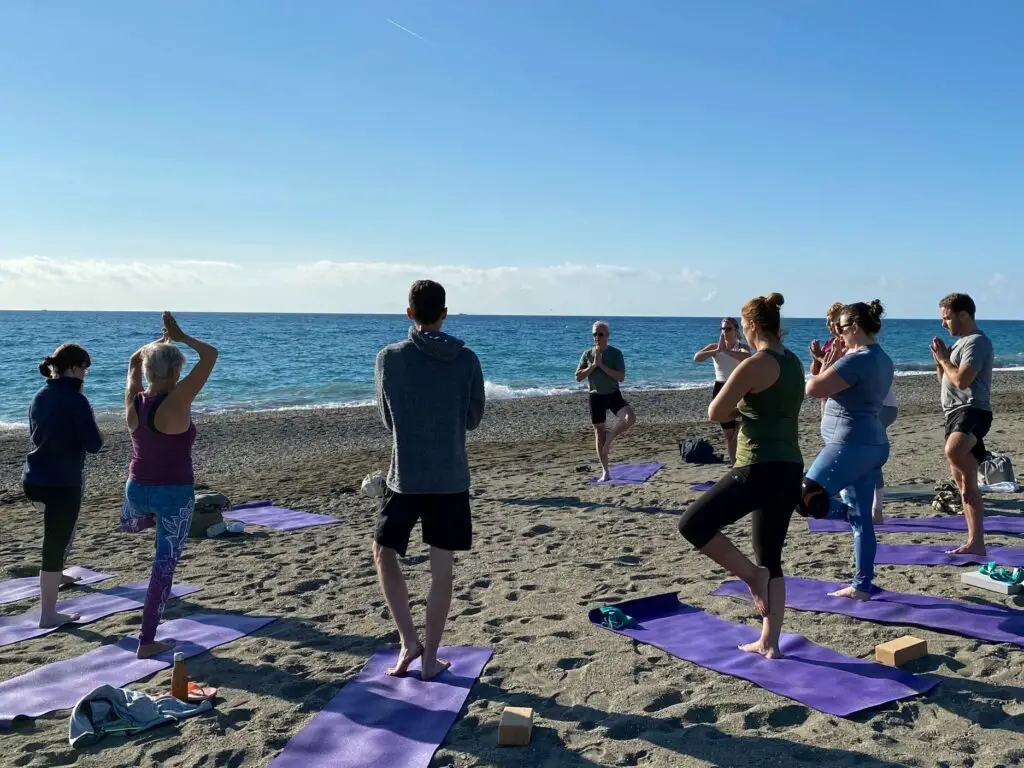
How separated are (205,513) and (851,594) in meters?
5.75

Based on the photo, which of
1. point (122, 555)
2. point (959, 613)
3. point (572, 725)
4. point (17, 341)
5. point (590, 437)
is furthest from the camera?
point (17, 341)

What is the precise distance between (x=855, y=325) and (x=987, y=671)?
6.54ft

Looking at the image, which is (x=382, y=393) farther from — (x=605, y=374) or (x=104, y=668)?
(x=605, y=374)

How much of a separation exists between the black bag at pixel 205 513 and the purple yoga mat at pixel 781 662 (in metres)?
4.45

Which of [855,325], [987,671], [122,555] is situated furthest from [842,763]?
[122,555]

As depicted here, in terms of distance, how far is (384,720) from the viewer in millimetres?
3590

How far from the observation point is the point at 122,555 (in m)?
7.02

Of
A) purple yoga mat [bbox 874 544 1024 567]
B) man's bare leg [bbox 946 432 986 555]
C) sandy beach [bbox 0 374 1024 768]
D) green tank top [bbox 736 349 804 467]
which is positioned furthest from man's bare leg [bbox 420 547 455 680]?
man's bare leg [bbox 946 432 986 555]

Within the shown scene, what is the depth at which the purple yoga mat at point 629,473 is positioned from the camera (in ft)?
32.1

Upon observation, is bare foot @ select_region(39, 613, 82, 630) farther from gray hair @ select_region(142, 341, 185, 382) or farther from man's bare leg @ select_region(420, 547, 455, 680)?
man's bare leg @ select_region(420, 547, 455, 680)

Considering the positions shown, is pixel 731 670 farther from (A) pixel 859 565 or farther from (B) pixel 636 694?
(A) pixel 859 565

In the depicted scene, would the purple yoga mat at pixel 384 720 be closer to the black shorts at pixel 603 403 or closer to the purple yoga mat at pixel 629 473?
the black shorts at pixel 603 403

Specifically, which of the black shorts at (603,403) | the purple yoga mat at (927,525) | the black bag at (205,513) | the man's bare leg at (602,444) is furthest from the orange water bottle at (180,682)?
the man's bare leg at (602,444)

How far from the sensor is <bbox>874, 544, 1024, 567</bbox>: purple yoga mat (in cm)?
562
